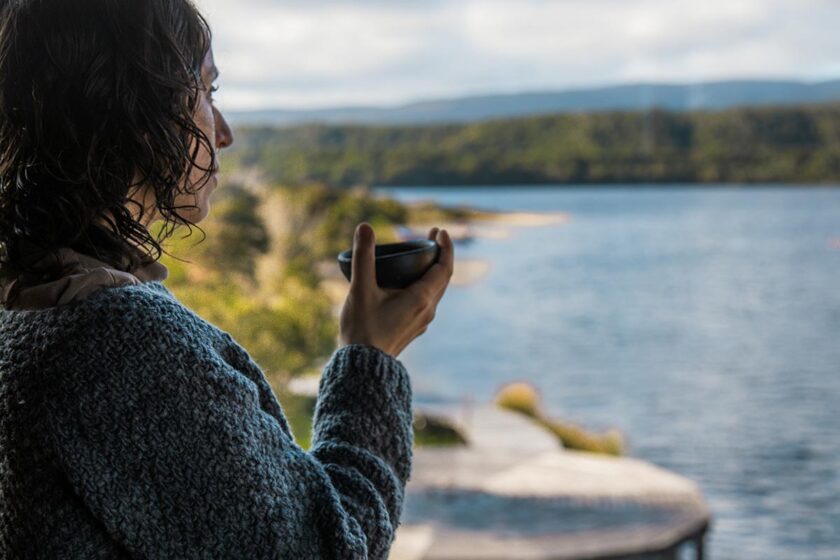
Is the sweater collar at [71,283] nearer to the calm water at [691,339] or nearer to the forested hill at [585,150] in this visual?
the forested hill at [585,150]

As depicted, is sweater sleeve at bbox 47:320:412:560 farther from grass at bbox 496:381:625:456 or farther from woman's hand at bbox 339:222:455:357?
grass at bbox 496:381:625:456

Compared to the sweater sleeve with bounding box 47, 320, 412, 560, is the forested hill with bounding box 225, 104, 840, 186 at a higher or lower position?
lower

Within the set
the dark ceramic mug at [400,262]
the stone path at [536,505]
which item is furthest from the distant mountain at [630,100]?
the dark ceramic mug at [400,262]

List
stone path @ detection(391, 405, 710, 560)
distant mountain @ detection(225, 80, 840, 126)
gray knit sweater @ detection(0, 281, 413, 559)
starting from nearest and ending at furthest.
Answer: gray knit sweater @ detection(0, 281, 413, 559) < stone path @ detection(391, 405, 710, 560) < distant mountain @ detection(225, 80, 840, 126)

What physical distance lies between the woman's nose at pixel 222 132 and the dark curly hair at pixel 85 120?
67mm

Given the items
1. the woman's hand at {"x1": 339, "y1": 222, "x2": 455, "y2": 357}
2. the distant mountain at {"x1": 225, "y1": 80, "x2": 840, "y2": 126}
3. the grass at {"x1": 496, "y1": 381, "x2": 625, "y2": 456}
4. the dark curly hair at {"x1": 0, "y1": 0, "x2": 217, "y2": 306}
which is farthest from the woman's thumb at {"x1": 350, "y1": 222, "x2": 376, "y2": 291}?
the grass at {"x1": 496, "y1": 381, "x2": 625, "y2": 456}

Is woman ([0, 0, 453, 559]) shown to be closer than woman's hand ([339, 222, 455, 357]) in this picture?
Yes

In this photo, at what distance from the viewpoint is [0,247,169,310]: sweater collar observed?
1.74ft

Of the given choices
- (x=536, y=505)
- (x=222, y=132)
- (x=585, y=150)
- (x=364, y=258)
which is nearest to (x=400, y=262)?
(x=364, y=258)

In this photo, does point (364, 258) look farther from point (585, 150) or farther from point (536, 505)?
point (585, 150)

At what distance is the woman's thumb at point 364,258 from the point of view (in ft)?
2.09

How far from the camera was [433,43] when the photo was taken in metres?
9.85

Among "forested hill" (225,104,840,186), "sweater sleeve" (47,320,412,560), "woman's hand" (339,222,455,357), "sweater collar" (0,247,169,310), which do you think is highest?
"sweater collar" (0,247,169,310)

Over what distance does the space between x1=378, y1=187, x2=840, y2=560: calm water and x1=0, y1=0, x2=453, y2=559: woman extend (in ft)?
23.1
